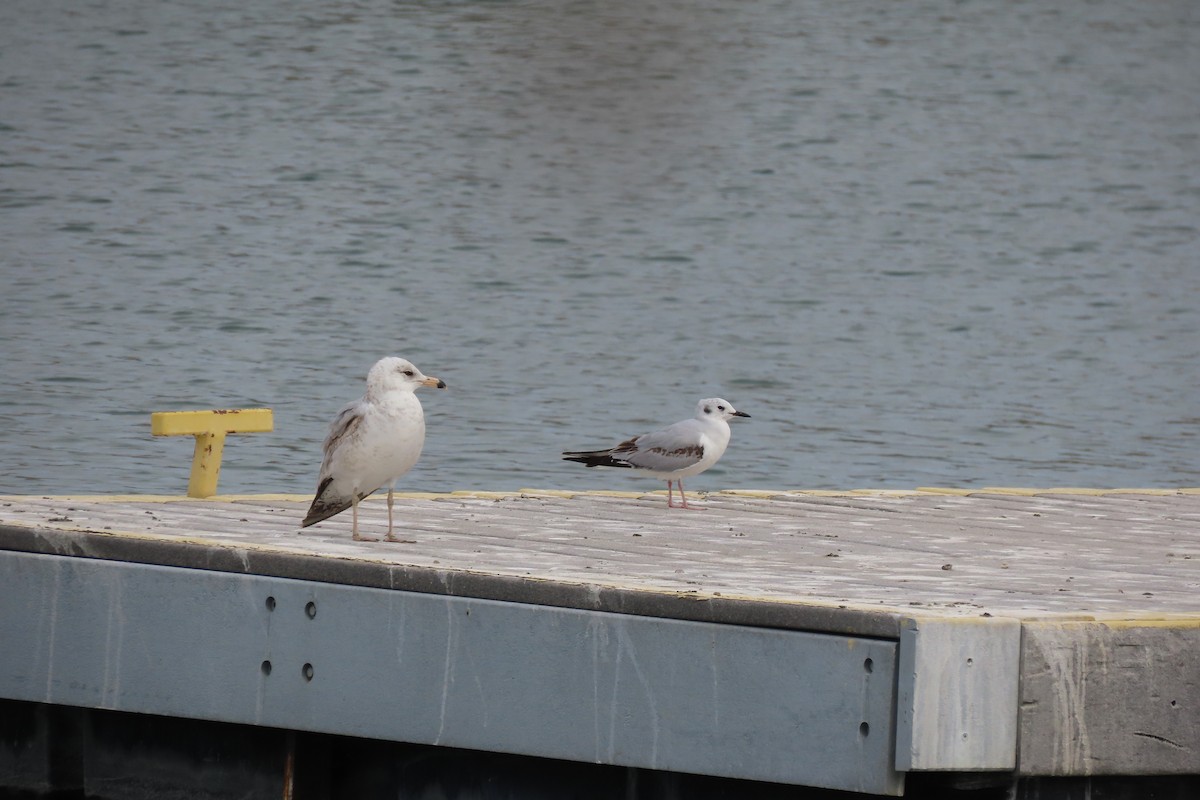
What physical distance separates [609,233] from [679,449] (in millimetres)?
22657

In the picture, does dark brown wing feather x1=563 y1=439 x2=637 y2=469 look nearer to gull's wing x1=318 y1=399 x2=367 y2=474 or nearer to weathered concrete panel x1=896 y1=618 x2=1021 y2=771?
gull's wing x1=318 y1=399 x2=367 y2=474

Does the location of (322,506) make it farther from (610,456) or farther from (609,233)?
(609,233)

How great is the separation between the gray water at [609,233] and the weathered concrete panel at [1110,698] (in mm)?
11217

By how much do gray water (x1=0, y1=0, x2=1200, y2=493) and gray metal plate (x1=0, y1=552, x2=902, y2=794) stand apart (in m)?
9.67

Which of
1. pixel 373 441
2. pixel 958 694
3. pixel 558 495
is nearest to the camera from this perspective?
pixel 958 694

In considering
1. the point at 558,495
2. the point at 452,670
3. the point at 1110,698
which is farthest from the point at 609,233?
the point at 1110,698

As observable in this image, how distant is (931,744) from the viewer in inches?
209

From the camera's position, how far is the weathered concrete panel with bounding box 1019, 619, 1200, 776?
5.39 metres

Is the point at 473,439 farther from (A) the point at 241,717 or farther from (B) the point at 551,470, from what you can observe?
(A) the point at 241,717

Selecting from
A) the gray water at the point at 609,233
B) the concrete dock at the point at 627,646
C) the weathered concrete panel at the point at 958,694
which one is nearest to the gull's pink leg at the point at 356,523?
the concrete dock at the point at 627,646

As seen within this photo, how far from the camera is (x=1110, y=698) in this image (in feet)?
17.9

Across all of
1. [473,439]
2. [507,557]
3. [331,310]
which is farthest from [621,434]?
[507,557]

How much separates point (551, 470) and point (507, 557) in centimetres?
1076

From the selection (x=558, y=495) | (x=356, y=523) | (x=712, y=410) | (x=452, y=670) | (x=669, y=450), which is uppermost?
(x=712, y=410)
